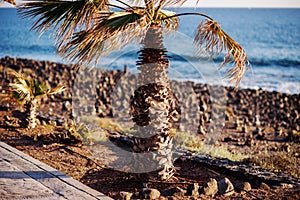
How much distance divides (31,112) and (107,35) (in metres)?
4.19

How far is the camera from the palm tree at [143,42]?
5.76m

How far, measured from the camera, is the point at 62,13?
232 inches

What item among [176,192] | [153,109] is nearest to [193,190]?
[176,192]

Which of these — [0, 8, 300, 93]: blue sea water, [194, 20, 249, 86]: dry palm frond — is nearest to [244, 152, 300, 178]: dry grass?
[194, 20, 249, 86]: dry palm frond

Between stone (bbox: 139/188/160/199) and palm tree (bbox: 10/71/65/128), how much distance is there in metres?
4.02

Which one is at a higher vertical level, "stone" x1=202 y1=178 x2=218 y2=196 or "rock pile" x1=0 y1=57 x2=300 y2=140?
"rock pile" x1=0 y1=57 x2=300 y2=140

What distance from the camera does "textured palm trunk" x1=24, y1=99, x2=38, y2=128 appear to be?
8.94 meters

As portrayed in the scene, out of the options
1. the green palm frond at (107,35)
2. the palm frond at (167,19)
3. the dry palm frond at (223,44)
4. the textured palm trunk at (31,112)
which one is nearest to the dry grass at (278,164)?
the dry palm frond at (223,44)

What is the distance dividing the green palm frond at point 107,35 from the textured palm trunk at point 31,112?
321cm

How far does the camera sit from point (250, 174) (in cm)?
655

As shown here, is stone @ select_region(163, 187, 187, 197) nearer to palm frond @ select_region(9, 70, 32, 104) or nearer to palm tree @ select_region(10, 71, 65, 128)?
palm tree @ select_region(10, 71, 65, 128)

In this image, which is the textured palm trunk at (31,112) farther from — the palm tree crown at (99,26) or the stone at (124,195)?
the stone at (124,195)

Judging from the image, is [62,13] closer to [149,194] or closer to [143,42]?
[143,42]

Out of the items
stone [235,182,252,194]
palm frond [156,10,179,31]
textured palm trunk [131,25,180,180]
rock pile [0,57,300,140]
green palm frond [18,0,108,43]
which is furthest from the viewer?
rock pile [0,57,300,140]
